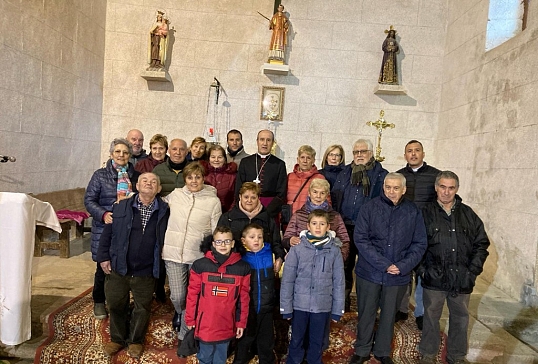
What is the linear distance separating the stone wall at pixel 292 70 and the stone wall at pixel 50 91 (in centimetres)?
45

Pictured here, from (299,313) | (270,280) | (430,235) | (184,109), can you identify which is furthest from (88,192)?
(184,109)

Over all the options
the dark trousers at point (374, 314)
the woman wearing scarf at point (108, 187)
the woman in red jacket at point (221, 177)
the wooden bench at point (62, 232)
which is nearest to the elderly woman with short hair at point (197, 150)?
the woman in red jacket at point (221, 177)

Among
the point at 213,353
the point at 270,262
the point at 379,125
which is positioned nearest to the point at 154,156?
the point at 270,262

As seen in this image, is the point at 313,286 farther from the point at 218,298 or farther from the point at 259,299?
the point at 218,298

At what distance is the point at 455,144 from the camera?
18.9 ft

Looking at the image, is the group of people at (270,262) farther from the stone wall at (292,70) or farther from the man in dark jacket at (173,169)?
the stone wall at (292,70)

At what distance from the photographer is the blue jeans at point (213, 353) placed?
2463mm

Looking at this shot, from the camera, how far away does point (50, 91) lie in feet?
16.4

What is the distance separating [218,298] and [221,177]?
1176 mm

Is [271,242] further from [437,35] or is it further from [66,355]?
[437,35]

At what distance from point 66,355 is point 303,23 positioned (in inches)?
220

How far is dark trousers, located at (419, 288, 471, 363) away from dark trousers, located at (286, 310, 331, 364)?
76 cm

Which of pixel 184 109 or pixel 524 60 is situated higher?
pixel 524 60

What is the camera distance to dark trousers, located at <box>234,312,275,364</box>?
2586mm
